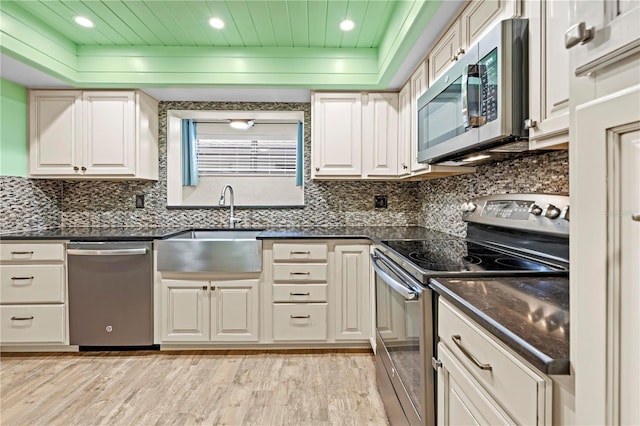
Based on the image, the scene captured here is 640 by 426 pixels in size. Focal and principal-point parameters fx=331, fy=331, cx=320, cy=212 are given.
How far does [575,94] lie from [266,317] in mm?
2355

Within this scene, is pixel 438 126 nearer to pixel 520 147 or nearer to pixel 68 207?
pixel 520 147

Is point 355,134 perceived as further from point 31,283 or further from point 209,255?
point 31,283

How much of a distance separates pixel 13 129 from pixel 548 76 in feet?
11.5

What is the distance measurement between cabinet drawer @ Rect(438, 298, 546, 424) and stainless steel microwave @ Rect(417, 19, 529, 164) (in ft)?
2.27

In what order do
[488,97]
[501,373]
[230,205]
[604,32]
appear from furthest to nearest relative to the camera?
[230,205] → [488,97] → [501,373] → [604,32]

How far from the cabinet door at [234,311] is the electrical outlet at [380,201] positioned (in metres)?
1.35

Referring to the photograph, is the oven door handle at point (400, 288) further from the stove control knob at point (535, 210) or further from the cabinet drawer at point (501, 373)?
the stove control knob at point (535, 210)

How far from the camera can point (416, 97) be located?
92.3 inches

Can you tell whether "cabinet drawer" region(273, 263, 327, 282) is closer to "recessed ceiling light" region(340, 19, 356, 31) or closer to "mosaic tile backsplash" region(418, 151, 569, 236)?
"mosaic tile backsplash" region(418, 151, 569, 236)

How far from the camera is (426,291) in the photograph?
1.14 m

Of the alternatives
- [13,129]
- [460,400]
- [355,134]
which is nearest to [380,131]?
[355,134]

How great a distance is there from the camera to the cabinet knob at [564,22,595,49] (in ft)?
1.68

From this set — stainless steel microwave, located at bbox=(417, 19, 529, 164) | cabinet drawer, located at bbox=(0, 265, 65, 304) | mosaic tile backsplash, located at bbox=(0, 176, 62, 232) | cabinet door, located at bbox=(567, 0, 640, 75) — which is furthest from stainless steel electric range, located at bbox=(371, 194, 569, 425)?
mosaic tile backsplash, located at bbox=(0, 176, 62, 232)

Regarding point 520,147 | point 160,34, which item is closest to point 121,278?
point 160,34
